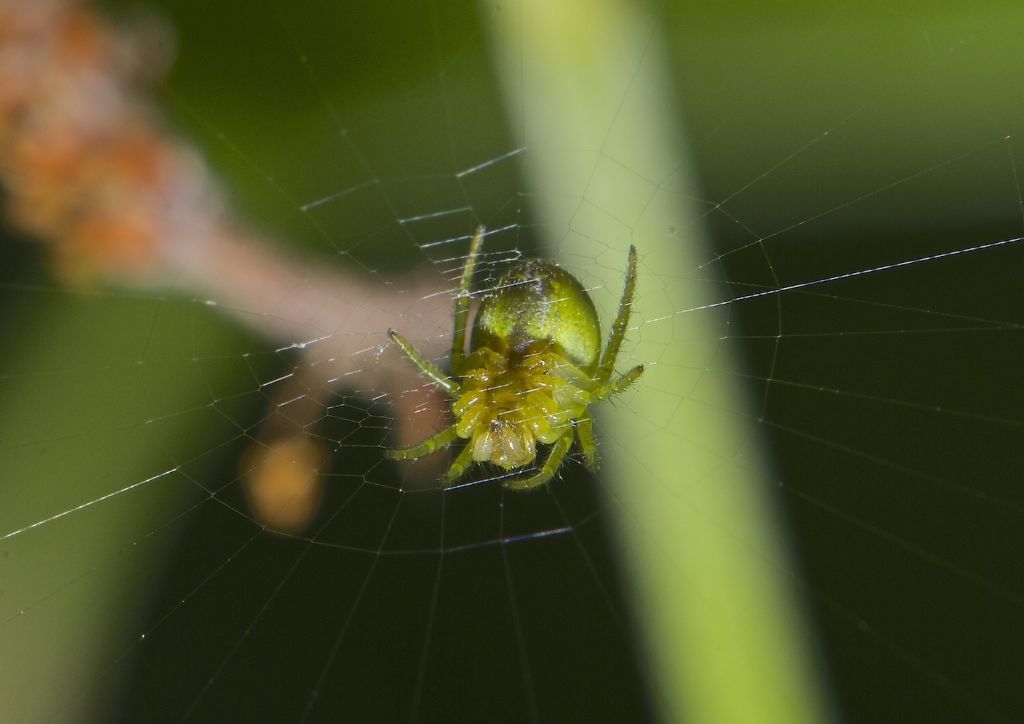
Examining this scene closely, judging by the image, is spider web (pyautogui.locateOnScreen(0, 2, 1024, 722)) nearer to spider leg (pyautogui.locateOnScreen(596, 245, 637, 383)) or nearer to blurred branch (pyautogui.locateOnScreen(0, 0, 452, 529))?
blurred branch (pyautogui.locateOnScreen(0, 0, 452, 529))

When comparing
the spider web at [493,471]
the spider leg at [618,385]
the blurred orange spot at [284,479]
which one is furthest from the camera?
the blurred orange spot at [284,479]

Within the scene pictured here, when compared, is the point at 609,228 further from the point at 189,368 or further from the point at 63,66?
the point at 63,66

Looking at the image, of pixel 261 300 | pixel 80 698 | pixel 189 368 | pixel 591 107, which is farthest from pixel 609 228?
pixel 80 698

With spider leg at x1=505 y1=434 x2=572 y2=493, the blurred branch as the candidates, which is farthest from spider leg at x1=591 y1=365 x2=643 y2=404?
the blurred branch

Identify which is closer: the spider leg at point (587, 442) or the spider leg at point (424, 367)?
the spider leg at point (424, 367)

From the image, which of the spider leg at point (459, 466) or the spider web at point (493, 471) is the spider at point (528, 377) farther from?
the spider web at point (493, 471)

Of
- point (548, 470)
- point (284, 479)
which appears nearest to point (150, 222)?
point (284, 479)

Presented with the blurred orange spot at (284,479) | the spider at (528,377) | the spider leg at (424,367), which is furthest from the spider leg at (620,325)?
the blurred orange spot at (284,479)

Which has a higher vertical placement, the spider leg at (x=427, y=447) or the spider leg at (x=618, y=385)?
the spider leg at (x=618, y=385)

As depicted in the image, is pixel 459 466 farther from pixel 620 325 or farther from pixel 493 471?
pixel 620 325
